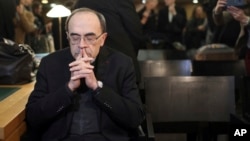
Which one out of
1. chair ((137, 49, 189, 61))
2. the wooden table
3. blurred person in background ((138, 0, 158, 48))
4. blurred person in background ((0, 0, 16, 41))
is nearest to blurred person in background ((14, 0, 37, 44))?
blurred person in background ((0, 0, 16, 41))

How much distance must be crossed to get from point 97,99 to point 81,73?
0.45 feet

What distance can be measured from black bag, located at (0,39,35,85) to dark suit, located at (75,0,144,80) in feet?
1.77

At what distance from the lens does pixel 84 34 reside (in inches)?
69.9

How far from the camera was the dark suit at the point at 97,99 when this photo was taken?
1724 millimetres

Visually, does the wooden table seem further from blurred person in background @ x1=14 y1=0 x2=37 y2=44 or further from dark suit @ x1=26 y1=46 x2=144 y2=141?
blurred person in background @ x1=14 y1=0 x2=37 y2=44

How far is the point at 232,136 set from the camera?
82.8 inches

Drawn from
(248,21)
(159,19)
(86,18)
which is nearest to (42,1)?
(159,19)

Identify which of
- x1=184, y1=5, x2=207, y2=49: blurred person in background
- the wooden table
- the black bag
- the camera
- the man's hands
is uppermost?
the camera

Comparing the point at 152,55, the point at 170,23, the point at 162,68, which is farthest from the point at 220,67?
the point at 170,23

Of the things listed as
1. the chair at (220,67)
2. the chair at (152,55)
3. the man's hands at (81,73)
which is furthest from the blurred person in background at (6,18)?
the man's hands at (81,73)

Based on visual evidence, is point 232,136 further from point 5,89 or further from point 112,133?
point 5,89

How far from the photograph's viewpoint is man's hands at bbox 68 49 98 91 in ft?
5.52

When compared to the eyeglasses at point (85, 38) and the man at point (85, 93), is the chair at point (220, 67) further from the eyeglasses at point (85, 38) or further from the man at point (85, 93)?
the eyeglasses at point (85, 38)

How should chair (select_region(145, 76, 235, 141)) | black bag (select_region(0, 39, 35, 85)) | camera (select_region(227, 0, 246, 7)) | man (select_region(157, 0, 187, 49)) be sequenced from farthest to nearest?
man (select_region(157, 0, 187, 49))
camera (select_region(227, 0, 246, 7))
chair (select_region(145, 76, 235, 141))
black bag (select_region(0, 39, 35, 85))
